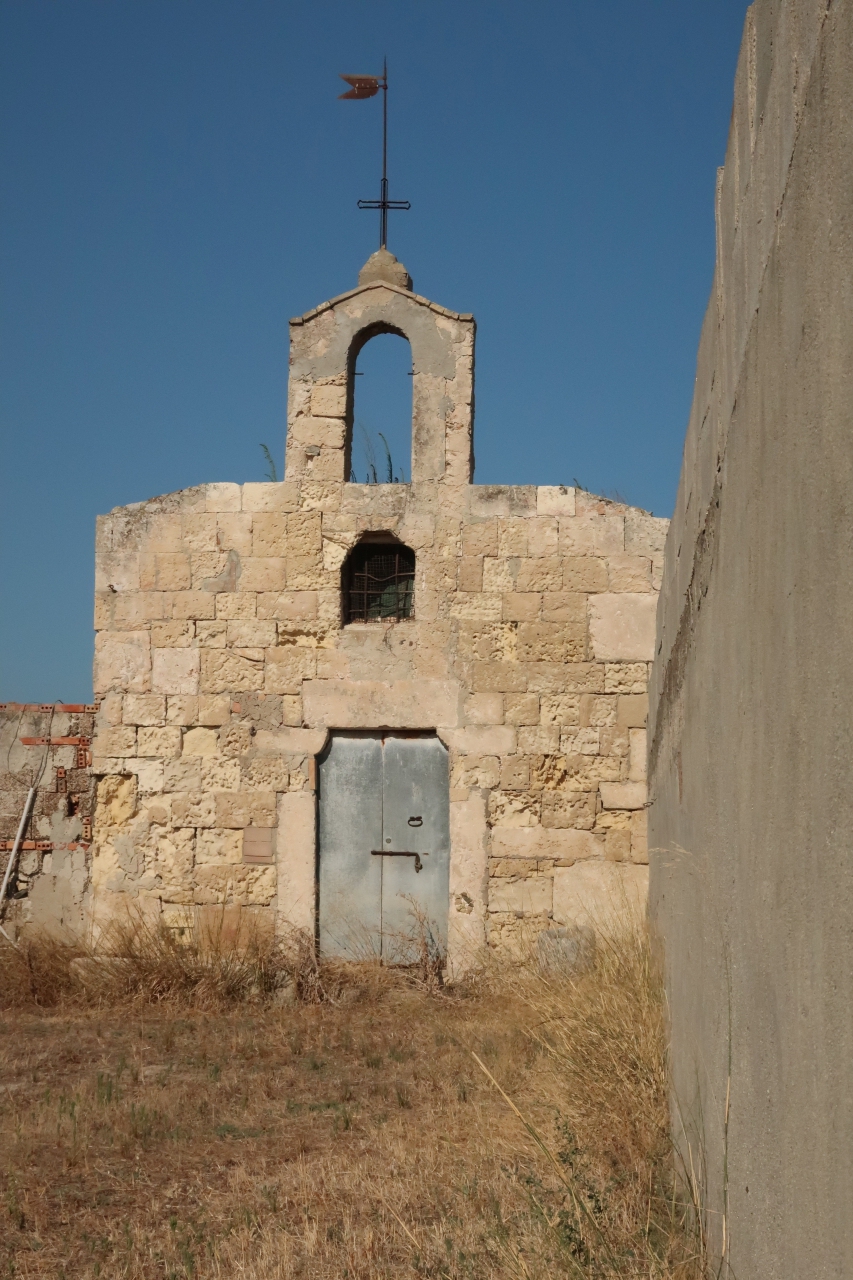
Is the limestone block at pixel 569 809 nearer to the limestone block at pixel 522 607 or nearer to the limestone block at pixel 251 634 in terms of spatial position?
the limestone block at pixel 522 607

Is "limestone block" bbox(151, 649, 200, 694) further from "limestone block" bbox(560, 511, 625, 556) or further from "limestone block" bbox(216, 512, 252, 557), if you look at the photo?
"limestone block" bbox(560, 511, 625, 556)

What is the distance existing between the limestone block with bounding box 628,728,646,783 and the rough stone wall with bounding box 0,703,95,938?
4043 millimetres

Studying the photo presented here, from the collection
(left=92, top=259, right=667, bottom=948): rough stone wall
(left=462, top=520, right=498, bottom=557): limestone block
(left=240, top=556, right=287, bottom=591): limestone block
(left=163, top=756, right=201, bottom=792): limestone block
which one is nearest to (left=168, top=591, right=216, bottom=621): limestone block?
(left=92, top=259, right=667, bottom=948): rough stone wall

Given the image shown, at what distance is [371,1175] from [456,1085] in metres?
1.36

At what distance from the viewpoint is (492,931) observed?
8.74 m

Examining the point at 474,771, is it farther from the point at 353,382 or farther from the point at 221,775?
the point at 353,382

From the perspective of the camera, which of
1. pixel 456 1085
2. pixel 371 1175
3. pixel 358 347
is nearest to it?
pixel 371 1175

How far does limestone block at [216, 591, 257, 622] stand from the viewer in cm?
912

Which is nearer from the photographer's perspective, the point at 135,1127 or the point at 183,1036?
the point at 135,1127

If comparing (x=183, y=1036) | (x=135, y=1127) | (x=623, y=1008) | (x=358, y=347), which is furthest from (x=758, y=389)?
(x=358, y=347)

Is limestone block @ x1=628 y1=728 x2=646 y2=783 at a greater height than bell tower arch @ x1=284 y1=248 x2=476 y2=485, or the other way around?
bell tower arch @ x1=284 y1=248 x2=476 y2=485

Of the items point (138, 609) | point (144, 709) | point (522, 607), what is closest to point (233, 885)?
point (144, 709)

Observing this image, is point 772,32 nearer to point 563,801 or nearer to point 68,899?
point 563,801

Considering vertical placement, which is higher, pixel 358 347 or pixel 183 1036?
pixel 358 347
